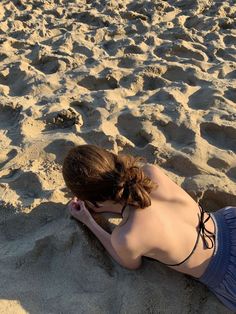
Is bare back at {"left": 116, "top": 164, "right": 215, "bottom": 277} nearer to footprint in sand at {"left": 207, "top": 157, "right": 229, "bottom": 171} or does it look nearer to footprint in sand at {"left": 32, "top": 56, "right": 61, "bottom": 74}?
footprint in sand at {"left": 207, "top": 157, "right": 229, "bottom": 171}

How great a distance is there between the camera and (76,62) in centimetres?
430

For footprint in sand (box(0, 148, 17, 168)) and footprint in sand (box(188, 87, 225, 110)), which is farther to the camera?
footprint in sand (box(188, 87, 225, 110))

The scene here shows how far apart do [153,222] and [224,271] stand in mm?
439

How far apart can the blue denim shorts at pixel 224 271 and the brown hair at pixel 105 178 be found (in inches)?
18.1

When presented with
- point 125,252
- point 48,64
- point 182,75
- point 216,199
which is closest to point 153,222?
point 125,252

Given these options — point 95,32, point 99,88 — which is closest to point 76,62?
point 99,88

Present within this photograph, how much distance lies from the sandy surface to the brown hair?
462mm

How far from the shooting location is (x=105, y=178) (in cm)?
207

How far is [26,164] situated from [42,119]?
547 mm

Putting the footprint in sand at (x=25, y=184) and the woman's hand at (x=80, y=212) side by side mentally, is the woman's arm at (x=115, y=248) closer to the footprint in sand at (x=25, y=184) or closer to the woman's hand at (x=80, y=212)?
the woman's hand at (x=80, y=212)

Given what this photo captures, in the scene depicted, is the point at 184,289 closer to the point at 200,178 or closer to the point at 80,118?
the point at 200,178

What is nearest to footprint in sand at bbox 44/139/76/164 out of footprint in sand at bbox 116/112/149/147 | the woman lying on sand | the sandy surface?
the sandy surface

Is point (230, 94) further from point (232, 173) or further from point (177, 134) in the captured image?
point (232, 173)

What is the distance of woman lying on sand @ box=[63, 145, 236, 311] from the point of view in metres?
2.09
